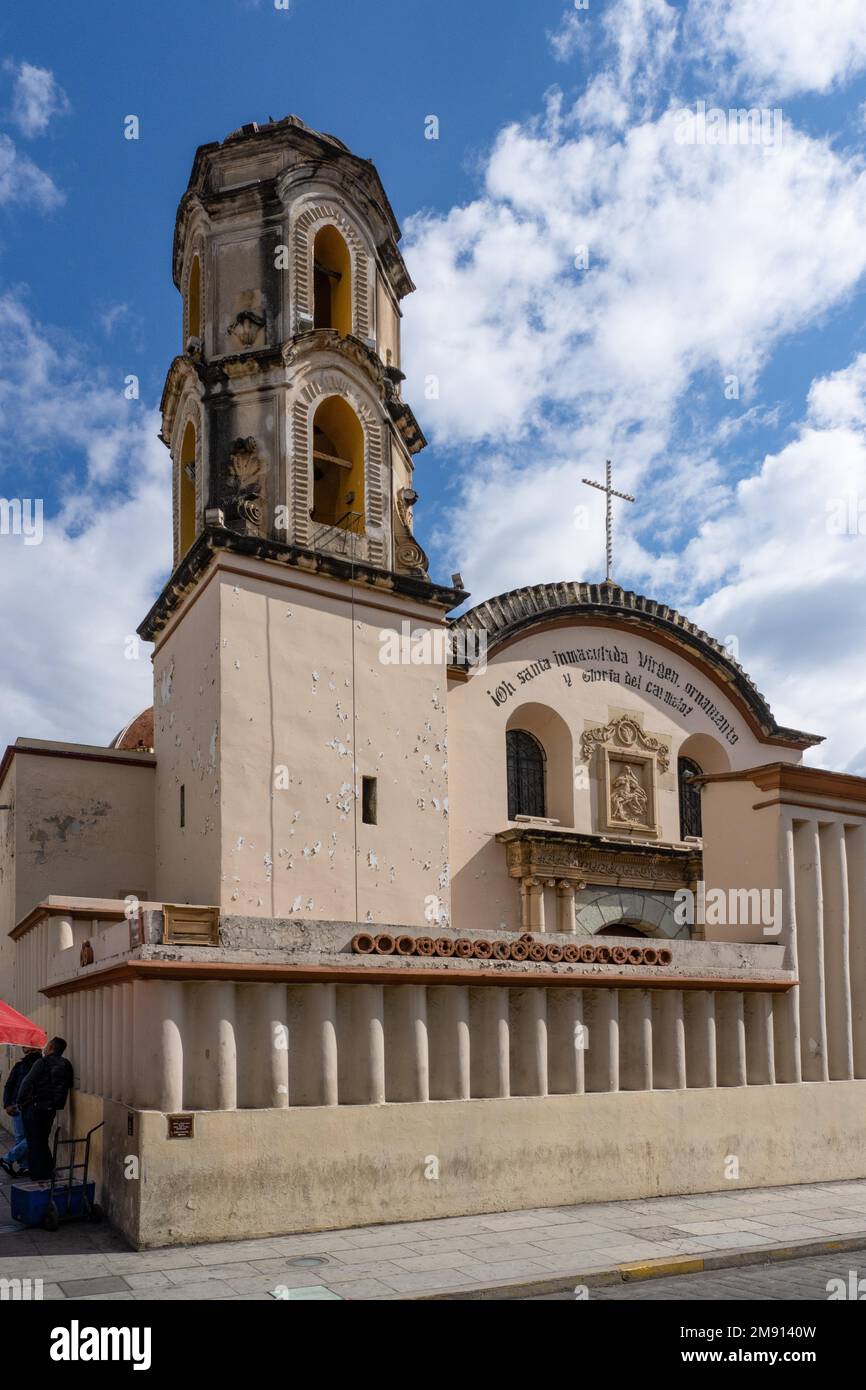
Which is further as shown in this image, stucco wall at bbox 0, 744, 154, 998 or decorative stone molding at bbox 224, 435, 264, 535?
stucco wall at bbox 0, 744, 154, 998

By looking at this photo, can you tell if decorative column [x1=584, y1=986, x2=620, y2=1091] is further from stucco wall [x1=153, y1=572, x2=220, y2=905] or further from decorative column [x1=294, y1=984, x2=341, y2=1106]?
stucco wall [x1=153, y1=572, x2=220, y2=905]

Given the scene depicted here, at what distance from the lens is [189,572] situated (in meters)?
17.1

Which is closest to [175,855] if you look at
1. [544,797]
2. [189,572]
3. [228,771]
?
[228,771]

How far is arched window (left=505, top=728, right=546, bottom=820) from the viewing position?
19688mm

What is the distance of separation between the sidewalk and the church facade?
16.3 inches

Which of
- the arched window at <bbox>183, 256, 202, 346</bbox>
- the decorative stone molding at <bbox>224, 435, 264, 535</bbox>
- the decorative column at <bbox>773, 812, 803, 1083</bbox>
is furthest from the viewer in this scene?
the arched window at <bbox>183, 256, 202, 346</bbox>

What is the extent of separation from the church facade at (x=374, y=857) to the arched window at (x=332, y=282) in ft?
0.22

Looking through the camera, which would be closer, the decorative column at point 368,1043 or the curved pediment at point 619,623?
the decorative column at point 368,1043

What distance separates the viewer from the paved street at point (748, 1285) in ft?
26.8

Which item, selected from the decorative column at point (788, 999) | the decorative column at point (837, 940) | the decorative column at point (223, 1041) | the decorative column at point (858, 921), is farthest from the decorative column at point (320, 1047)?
the decorative column at point (858, 921)

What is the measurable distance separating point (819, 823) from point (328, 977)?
6592 millimetres

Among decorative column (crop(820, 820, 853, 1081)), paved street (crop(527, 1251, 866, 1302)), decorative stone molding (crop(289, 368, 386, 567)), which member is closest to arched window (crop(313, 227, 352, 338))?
decorative stone molding (crop(289, 368, 386, 567))

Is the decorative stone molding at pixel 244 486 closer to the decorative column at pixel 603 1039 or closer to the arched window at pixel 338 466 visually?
the arched window at pixel 338 466

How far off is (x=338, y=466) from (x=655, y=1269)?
12.8 m
